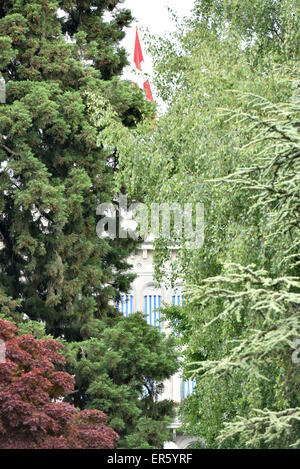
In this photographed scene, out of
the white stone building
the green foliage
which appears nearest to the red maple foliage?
the green foliage

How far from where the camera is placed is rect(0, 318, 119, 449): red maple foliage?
12906 mm

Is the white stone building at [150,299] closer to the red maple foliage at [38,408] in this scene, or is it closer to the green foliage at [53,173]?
the green foliage at [53,173]

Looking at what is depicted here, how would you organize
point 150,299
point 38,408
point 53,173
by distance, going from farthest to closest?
point 150,299 < point 53,173 < point 38,408

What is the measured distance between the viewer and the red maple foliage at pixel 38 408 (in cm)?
1291

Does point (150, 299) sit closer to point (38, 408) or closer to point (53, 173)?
point (53, 173)

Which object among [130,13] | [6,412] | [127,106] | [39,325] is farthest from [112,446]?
[130,13]

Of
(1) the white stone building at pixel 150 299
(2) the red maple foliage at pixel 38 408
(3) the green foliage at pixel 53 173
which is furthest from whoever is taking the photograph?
(1) the white stone building at pixel 150 299

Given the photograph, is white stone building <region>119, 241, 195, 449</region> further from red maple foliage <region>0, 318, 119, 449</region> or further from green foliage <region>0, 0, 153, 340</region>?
red maple foliage <region>0, 318, 119, 449</region>

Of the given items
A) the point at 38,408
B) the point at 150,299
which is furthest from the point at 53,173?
the point at 150,299

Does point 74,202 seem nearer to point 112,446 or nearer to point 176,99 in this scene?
point 176,99

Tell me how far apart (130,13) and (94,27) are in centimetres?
104

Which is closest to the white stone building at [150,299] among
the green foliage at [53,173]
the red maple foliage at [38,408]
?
the green foliage at [53,173]

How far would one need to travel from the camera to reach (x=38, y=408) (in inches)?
518

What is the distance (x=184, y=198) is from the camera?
13547mm
